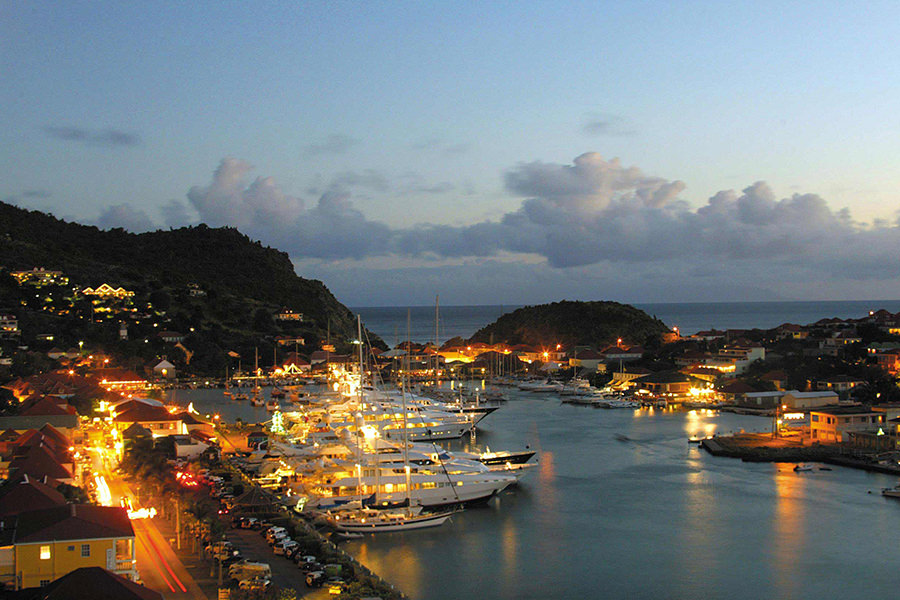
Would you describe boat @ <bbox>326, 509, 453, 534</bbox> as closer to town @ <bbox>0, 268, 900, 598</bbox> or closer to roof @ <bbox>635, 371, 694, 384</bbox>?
town @ <bbox>0, 268, 900, 598</bbox>

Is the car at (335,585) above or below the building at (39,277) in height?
below

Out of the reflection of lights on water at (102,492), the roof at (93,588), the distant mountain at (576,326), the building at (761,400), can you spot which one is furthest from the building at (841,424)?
the distant mountain at (576,326)

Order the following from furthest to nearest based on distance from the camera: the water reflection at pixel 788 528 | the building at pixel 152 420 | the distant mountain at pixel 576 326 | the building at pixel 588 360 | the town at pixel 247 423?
the distant mountain at pixel 576 326, the building at pixel 588 360, the building at pixel 152 420, the water reflection at pixel 788 528, the town at pixel 247 423

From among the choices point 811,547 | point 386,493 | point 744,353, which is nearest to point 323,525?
point 386,493

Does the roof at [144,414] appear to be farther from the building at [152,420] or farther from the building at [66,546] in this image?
the building at [66,546]

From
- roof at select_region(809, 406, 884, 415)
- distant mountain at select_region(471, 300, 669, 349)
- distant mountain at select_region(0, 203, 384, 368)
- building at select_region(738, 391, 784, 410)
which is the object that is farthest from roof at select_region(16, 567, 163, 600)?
distant mountain at select_region(471, 300, 669, 349)

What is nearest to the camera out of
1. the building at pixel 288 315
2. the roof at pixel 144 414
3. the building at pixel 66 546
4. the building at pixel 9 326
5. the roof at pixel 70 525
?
the building at pixel 66 546
